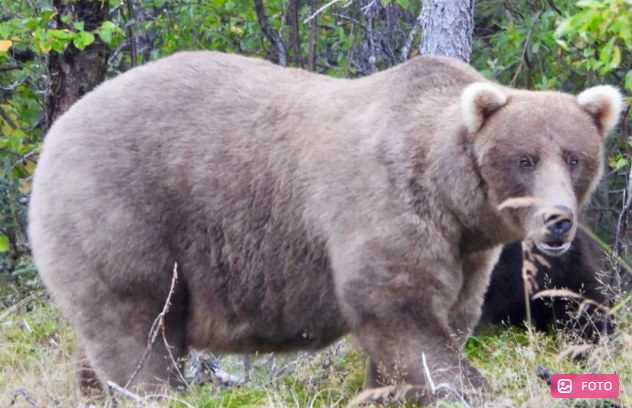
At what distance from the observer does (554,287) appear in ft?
25.6

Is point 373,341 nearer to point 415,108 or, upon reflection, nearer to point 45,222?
point 415,108

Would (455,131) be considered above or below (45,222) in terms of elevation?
above

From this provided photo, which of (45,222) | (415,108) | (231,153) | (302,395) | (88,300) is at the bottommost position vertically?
(302,395)

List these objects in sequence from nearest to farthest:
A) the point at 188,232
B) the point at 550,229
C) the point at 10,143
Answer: the point at 550,229
the point at 188,232
the point at 10,143

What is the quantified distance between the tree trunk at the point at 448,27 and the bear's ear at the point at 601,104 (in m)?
2.07

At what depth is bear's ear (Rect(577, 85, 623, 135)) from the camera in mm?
5566

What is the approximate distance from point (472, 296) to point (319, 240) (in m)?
0.99

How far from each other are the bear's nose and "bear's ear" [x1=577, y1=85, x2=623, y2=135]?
0.81 metres

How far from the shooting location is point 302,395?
21.3ft

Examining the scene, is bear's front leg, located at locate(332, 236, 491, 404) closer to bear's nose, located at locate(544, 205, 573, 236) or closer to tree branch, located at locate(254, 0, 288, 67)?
bear's nose, located at locate(544, 205, 573, 236)

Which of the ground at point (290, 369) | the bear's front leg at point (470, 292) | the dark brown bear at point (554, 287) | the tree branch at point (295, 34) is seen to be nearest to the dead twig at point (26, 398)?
the ground at point (290, 369)

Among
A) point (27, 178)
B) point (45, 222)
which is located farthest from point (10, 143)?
point (45, 222)

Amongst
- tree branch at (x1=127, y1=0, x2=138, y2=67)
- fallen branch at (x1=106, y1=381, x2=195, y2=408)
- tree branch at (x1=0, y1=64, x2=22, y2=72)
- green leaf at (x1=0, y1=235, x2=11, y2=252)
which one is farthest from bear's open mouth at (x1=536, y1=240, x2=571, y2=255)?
tree branch at (x1=0, y1=64, x2=22, y2=72)

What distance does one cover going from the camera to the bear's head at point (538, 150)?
5164mm
